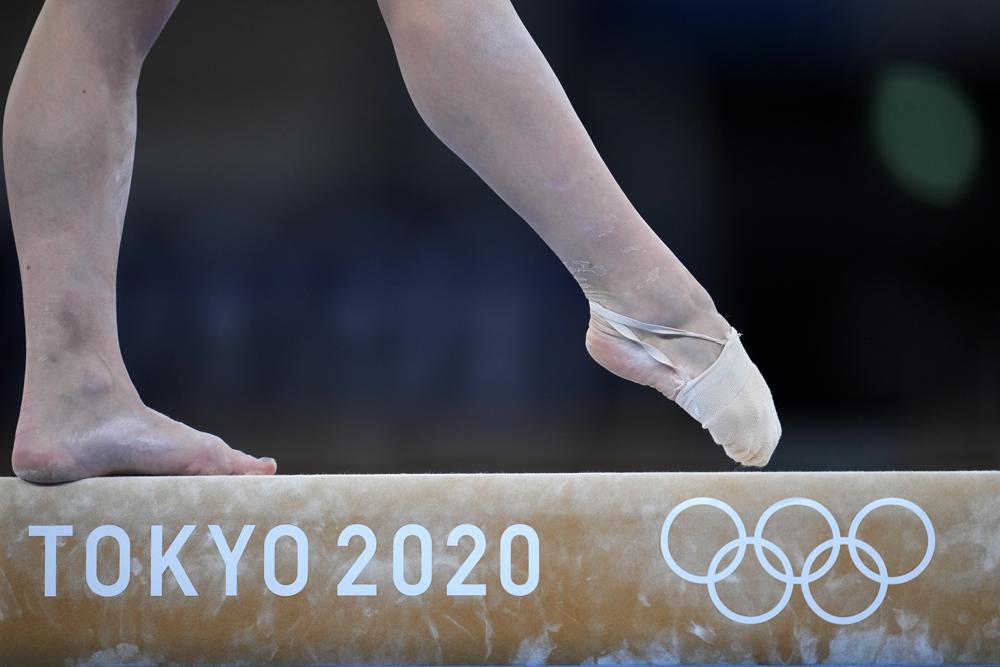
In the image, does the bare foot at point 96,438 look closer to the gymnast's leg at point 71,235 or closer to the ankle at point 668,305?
the gymnast's leg at point 71,235

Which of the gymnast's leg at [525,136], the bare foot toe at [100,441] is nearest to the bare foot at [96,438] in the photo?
the bare foot toe at [100,441]

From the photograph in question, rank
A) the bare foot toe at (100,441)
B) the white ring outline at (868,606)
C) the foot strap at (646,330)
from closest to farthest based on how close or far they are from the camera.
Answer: the white ring outline at (868,606), the bare foot toe at (100,441), the foot strap at (646,330)

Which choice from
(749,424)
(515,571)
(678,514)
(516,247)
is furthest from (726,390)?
(516,247)

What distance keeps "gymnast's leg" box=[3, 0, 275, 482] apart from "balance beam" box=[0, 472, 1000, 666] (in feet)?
0.32

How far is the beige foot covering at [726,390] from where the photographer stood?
4.45 ft

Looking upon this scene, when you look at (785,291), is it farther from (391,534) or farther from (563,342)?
(391,534)

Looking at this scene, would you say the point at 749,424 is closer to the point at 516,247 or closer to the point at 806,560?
the point at 806,560

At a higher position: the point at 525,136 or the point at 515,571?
the point at 525,136

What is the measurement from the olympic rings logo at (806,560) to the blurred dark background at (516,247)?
2388 mm

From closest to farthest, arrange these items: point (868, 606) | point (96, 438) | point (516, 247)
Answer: point (868, 606), point (96, 438), point (516, 247)

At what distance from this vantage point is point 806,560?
1137mm

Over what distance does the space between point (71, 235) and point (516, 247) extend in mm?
2379

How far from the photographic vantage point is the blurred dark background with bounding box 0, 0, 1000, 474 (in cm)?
354

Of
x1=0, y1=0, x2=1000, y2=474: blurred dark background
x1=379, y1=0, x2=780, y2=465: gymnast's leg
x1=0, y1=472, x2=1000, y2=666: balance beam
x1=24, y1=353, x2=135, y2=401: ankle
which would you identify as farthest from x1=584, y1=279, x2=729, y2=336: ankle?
x1=0, y1=0, x2=1000, y2=474: blurred dark background
